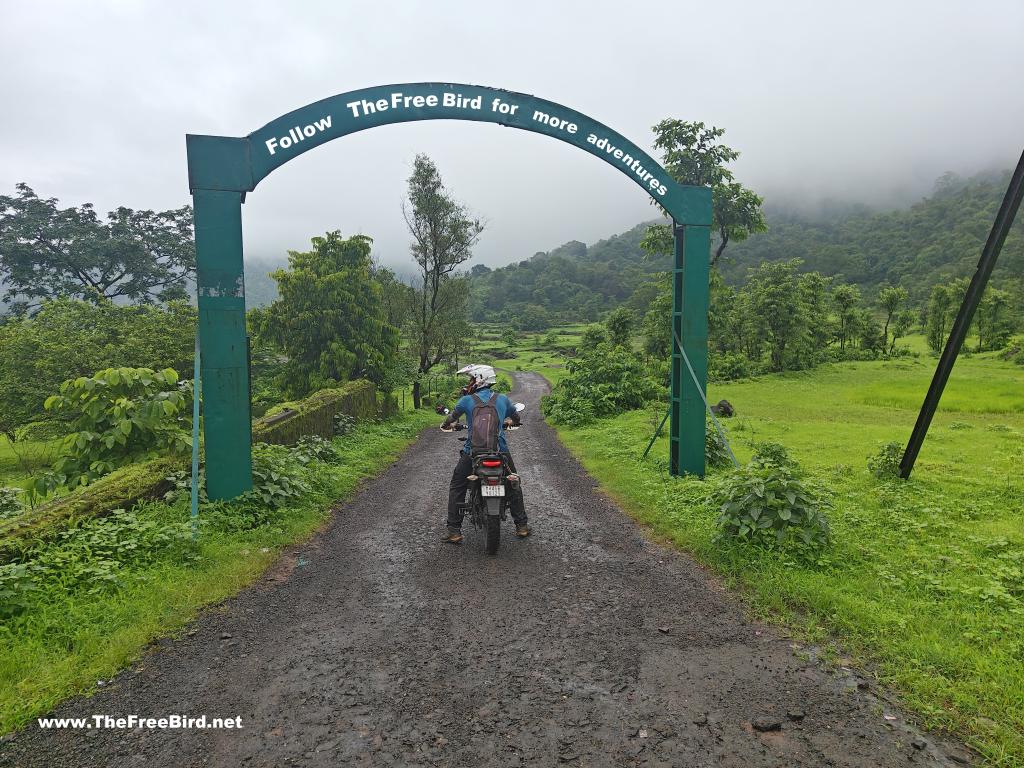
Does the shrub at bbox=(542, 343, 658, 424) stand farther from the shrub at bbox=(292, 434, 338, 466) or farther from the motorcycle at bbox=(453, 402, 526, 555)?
the motorcycle at bbox=(453, 402, 526, 555)

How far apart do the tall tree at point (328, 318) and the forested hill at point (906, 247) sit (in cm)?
6317

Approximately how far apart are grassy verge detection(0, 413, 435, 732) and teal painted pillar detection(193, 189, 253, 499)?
551 millimetres

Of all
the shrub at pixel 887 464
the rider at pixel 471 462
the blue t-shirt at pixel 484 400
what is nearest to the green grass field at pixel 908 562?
the shrub at pixel 887 464

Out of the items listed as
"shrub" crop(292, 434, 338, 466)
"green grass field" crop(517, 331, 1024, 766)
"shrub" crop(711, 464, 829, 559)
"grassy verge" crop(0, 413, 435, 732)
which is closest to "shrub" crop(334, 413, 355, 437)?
"shrub" crop(292, 434, 338, 466)

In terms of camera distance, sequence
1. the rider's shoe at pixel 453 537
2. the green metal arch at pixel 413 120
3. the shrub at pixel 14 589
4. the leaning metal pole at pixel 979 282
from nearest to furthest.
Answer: the shrub at pixel 14 589 → the leaning metal pole at pixel 979 282 → the rider's shoe at pixel 453 537 → the green metal arch at pixel 413 120

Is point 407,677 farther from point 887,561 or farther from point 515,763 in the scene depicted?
point 887,561

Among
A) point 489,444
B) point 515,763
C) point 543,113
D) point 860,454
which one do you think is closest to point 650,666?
point 515,763

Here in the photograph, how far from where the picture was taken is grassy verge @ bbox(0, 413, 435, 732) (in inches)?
140

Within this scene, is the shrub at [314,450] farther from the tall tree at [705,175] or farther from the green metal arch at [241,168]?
the tall tree at [705,175]

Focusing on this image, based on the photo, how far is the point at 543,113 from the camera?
777 cm

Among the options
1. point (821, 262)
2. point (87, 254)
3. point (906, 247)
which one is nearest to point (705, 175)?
point (87, 254)

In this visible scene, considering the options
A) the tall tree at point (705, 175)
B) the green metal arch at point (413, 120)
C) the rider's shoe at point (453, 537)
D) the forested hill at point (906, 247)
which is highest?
the forested hill at point (906, 247)

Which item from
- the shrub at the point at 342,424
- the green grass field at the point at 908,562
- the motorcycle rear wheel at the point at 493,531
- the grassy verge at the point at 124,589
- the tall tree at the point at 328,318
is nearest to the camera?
the green grass field at the point at 908,562

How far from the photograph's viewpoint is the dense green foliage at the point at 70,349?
762 inches
